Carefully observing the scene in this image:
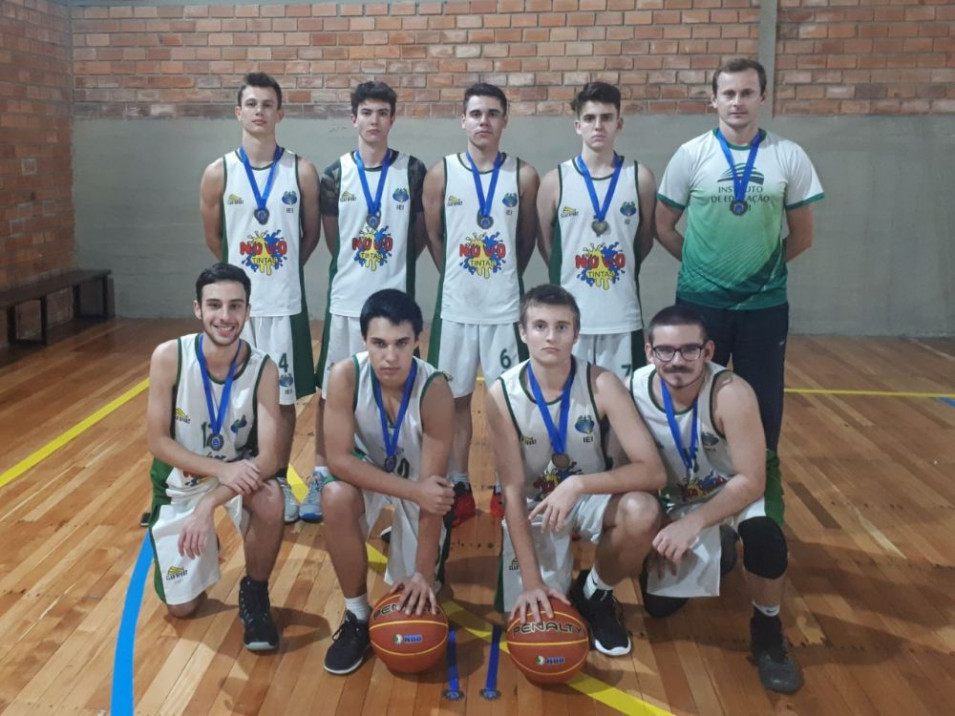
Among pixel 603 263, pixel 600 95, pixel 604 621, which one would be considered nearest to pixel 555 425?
pixel 604 621

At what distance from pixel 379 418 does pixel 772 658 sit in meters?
1.32

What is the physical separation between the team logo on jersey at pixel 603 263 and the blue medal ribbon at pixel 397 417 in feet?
3.28

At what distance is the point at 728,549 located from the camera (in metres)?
3.34

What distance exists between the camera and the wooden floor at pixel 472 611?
261cm

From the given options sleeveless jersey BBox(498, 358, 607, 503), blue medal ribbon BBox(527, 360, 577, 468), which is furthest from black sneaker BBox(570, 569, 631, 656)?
blue medal ribbon BBox(527, 360, 577, 468)

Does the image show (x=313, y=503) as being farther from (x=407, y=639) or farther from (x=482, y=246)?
(x=407, y=639)

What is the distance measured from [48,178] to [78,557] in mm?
4901

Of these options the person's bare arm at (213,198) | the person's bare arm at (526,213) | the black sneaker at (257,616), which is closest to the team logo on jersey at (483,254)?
the person's bare arm at (526,213)

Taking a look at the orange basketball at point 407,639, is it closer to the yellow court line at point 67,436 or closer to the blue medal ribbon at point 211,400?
the blue medal ribbon at point 211,400

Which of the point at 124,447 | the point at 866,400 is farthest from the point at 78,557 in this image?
the point at 866,400

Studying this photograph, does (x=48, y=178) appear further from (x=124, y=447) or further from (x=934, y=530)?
(x=934, y=530)

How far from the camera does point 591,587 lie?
9.74 ft

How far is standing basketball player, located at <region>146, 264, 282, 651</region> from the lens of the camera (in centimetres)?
293

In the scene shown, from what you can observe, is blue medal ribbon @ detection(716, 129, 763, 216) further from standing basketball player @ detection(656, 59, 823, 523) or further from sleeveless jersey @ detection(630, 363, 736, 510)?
sleeveless jersey @ detection(630, 363, 736, 510)
